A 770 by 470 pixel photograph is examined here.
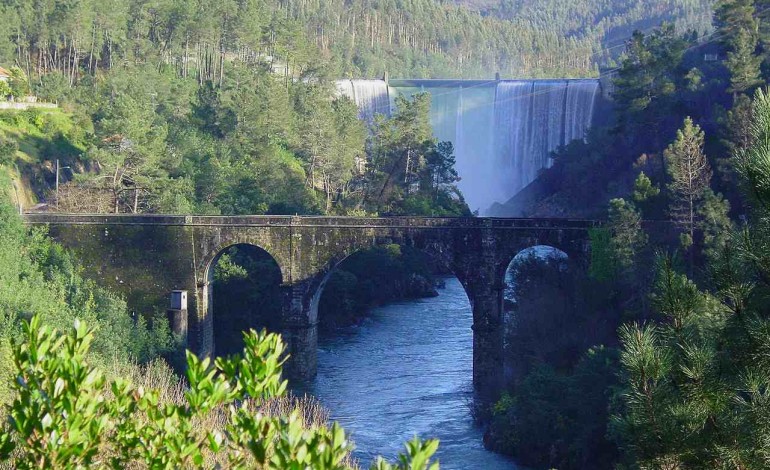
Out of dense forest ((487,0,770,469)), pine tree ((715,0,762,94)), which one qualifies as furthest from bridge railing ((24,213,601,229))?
pine tree ((715,0,762,94))

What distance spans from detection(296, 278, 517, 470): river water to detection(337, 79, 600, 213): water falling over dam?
1951 cm

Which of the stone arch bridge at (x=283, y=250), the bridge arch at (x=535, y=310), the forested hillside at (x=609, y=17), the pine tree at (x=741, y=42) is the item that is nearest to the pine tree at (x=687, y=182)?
the bridge arch at (x=535, y=310)

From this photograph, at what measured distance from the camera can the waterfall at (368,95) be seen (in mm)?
80812

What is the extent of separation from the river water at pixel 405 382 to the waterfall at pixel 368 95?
96.7 feet

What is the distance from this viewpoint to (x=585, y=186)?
5547cm

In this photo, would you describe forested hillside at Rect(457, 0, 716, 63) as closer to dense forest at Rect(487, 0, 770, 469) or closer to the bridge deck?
dense forest at Rect(487, 0, 770, 469)

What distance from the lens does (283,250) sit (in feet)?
137

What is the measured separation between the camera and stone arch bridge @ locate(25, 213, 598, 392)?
133 ft

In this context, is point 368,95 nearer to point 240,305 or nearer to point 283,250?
point 240,305

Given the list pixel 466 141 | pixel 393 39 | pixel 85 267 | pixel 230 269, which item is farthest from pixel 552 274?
pixel 393 39

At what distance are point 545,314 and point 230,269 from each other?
44.8 ft

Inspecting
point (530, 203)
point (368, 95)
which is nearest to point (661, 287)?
point (530, 203)

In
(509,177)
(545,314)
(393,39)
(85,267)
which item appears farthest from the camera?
(393,39)

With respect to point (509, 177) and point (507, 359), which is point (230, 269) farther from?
point (509, 177)
